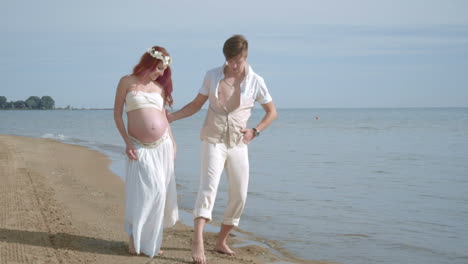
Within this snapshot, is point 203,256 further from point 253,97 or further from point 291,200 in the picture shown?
point 291,200

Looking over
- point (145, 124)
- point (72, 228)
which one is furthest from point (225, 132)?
point (72, 228)

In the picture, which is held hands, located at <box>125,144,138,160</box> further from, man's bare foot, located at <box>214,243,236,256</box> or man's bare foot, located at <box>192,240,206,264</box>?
man's bare foot, located at <box>214,243,236,256</box>

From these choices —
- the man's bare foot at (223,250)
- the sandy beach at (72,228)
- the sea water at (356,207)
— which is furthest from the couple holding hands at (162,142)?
the sea water at (356,207)

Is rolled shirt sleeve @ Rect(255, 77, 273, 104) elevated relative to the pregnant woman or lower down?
elevated

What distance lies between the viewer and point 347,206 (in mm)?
8617

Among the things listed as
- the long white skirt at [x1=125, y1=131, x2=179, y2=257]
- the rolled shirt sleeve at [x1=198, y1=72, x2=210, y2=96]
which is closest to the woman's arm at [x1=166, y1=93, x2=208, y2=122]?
the rolled shirt sleeve at [x1=198, y1=72, x2=210, y2=96]

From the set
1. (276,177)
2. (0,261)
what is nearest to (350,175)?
(276,177)

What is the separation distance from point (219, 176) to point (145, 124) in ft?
2.62

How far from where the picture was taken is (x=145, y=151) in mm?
4625

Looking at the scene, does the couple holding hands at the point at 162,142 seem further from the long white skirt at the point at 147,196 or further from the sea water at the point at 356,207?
the sea water at the point at 356,207

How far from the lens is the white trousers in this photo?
4566 mm

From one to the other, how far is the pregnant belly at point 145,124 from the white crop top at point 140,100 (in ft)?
0.14

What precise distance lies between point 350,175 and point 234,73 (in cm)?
836

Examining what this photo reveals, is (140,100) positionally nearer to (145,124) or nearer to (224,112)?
(145,124)
